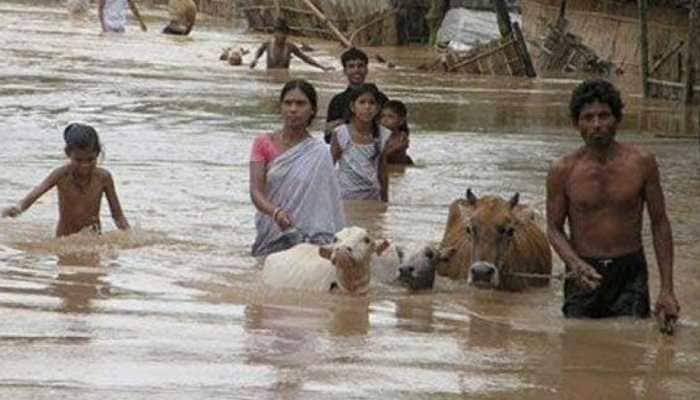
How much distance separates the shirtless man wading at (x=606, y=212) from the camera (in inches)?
328

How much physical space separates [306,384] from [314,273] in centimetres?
267

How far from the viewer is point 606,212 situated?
8523mm

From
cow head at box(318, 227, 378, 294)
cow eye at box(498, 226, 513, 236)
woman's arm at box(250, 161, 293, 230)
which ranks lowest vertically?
cow head at box(318, 227, 378, 294)

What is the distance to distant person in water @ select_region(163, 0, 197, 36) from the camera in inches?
1516

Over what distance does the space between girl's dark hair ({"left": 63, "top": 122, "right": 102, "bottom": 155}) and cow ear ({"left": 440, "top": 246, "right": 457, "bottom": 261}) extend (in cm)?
222

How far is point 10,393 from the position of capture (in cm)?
632

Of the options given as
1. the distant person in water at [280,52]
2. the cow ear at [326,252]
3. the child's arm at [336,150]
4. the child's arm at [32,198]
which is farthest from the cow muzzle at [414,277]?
the distant person in water at [280,52]

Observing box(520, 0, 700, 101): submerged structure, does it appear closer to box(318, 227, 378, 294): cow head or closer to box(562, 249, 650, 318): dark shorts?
box(318, 227, 378, 294): cow head

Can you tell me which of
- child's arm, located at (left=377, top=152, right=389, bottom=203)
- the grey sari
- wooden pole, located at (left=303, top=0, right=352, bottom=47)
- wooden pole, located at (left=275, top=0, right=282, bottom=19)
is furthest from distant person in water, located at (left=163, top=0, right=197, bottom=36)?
the grey sari

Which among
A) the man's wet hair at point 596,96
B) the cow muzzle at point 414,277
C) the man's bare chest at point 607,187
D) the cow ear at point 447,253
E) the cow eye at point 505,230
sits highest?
the man's wet hair at point 596,96

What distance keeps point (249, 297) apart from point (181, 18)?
30.4m

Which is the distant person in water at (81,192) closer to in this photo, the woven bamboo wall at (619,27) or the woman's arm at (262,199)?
the woman's arm at (262,199)

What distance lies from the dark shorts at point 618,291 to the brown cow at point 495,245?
845 mm

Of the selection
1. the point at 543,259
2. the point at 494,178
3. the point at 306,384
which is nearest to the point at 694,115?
the point at 494,178
